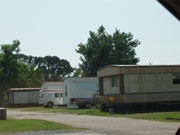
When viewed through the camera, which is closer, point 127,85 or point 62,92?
point 127,85

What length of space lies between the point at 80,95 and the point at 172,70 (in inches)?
580

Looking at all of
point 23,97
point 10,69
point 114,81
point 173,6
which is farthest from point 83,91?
point 173,6

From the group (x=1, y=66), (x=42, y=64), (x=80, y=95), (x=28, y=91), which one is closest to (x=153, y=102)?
(x=80, y=95)

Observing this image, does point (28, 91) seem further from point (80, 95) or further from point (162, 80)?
point (162, 80)

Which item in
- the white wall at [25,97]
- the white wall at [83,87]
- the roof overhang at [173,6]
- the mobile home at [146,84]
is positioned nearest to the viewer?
the roof overhang at [173,6]

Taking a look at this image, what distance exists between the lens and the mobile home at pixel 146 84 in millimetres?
36094

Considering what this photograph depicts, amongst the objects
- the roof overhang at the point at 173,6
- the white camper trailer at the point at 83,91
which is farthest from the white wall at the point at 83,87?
the roof overhang at the point at 173,6

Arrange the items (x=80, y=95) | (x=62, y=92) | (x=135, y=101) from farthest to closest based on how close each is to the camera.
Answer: (x=62, y=92) → (x=80, y=95) → (x=135, y=101)

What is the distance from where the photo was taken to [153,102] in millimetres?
36250

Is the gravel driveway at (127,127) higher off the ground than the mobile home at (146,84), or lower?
lower

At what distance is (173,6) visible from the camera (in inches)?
148

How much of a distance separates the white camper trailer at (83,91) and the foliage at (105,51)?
751 inches

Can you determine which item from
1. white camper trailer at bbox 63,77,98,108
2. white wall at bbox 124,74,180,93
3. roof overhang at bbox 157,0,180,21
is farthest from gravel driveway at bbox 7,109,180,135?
white camper trailer at bbox 63,77,98,108

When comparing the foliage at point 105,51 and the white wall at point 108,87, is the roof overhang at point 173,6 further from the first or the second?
the foliage at point 105,51
